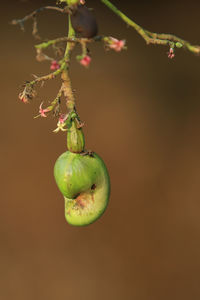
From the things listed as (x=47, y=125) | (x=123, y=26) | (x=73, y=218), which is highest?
(x=123, y=26)

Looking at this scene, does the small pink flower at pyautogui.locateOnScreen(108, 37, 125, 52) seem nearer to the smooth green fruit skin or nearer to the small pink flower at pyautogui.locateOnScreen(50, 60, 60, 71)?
the small pink flower at pyautogui.locateOnScreen(50, 60, 60, 71)

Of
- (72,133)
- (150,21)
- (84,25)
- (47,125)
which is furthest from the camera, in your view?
(47,125)

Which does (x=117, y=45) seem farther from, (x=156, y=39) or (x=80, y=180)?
(x=80, y=180)

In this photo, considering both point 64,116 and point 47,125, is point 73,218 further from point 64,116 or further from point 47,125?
point 47,125

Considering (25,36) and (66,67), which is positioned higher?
(25,36)

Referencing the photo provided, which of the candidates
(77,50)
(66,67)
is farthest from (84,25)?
(77,50)

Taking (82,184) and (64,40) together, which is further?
(82,184)

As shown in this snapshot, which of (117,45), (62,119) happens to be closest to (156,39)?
(117,45)

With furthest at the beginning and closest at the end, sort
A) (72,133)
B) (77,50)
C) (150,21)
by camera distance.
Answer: (150,21) → (77,50) → (72,133)

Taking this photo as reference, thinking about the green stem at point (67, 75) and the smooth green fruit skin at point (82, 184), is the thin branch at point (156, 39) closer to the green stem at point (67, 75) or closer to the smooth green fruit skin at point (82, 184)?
the green stem at point (67, 75)
